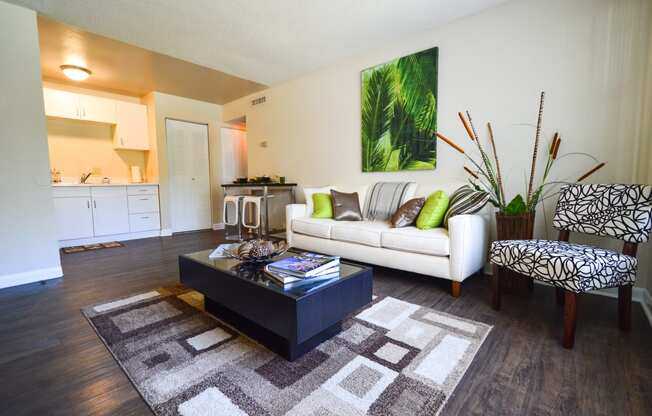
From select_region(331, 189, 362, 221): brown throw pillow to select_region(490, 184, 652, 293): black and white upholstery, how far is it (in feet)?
5.06

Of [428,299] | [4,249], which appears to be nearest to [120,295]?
[4,249]

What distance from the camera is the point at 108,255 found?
3.54m

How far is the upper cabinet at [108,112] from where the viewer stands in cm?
406

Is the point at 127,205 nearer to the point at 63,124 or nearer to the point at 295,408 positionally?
the point at 63,124

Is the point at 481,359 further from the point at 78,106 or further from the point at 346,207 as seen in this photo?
the point at 78,106

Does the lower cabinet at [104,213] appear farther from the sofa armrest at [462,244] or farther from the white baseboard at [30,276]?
the sofa armrest at [462,244]

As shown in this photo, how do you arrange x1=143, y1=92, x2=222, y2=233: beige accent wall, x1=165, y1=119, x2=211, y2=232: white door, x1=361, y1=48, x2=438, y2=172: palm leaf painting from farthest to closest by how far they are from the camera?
x1=165, y1=119, x2=211, y2=232: white door
x1=143, y1=92, x2=222, y2=233: beige accent wall
x1=361, y1=48, x2=438, y2=172: palm leaf painting

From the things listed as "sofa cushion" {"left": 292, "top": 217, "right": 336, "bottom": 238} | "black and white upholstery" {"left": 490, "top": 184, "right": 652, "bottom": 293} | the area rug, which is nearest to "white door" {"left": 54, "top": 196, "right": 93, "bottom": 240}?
the area rug

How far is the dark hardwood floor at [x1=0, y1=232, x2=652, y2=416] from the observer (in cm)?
111

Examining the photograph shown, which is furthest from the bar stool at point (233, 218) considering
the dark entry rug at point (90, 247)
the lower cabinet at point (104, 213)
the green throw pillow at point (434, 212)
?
the green throw pillow at point (434, 212)

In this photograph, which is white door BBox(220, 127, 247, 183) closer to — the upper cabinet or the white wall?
the upper cabinet

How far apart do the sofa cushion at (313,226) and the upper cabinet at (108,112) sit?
3465 millimetres

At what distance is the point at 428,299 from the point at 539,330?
666 millimetres

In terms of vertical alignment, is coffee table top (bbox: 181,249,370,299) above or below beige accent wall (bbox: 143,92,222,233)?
below
